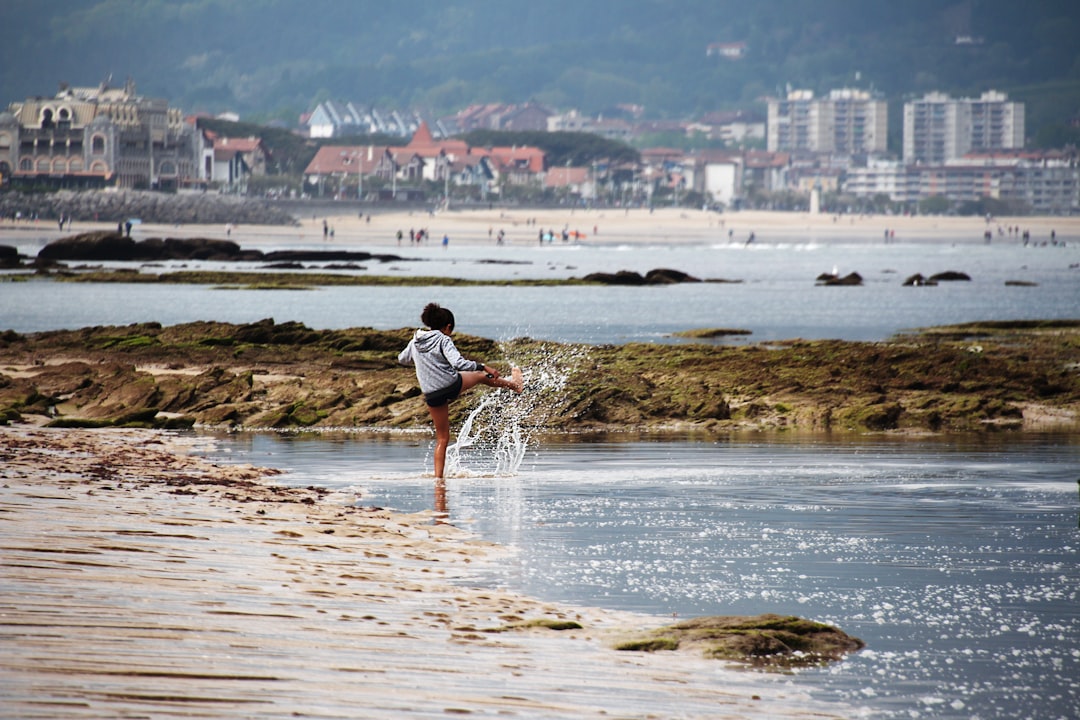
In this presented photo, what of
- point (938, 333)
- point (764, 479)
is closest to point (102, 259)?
point (938, 333)

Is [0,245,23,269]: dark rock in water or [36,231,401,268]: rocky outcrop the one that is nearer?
[0,245,23,269]: dark rock in water

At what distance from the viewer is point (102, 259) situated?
10700cm

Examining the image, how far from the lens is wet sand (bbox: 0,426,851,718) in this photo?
6184 mm

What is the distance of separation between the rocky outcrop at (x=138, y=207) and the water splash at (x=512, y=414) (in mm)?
159737

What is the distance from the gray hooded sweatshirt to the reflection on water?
1020 mm

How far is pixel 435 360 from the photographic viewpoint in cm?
1377

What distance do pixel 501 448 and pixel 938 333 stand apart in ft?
90.5

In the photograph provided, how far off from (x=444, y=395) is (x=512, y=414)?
5.91 meters

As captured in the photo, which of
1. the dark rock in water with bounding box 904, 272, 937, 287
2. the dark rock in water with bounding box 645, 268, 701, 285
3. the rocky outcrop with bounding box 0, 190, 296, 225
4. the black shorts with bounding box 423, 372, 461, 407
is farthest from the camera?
the rocky outcrop with bounding box 0, 190, 296, 225

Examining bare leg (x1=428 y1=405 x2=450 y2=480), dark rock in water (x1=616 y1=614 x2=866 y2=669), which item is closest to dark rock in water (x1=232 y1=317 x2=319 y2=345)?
bare leg (x1=428 y1=405 x2=450 y2=480)

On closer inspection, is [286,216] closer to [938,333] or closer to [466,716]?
[938,333]

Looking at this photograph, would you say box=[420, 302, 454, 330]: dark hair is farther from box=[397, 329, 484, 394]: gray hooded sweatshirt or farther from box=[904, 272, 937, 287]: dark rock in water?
box=[904, 272, 937, 287]: dark rock in water

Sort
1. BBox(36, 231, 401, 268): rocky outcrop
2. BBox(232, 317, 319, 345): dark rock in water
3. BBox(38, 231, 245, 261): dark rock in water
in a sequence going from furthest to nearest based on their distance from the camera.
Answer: BBox(38, 231, 245, 261): dark rock in water → BBox(36, 231, 401, 268): rocky outcrop → BBox(232, 317, 319, 345): dark rock in water

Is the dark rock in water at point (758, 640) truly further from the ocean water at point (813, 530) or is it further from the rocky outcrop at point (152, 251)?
the rocky outcrop at point (152, 251)
